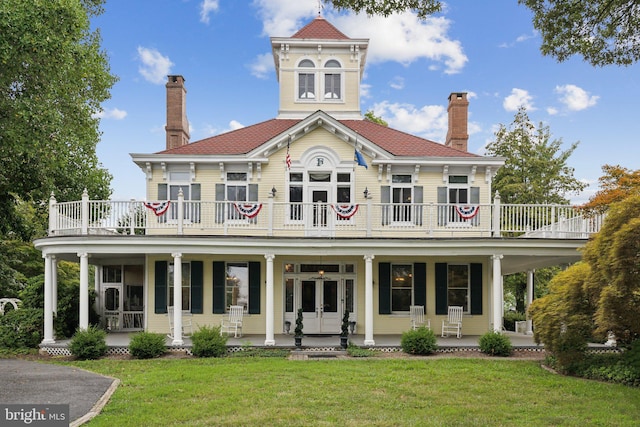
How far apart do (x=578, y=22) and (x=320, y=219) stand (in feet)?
28.8

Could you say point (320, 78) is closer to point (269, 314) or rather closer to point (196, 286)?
point (196, 286)

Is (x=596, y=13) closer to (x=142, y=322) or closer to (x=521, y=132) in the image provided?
(x=142, y=322)

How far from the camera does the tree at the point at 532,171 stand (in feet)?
92.1

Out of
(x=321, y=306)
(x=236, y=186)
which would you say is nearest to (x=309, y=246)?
(x=321, y=306)

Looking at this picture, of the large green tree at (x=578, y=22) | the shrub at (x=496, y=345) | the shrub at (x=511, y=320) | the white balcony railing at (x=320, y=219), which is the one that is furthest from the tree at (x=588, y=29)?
the shrub at (x=511, y=320)

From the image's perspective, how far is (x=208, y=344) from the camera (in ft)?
50.7

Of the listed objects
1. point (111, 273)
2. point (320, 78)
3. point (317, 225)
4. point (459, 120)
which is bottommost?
point (111, 273)

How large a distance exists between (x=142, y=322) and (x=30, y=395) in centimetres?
983

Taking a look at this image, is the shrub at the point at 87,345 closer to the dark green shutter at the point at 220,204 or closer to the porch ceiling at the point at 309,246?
the porch ceiling at the point at 309,246

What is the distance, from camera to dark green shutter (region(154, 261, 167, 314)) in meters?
18.9

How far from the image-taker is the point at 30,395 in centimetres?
1091

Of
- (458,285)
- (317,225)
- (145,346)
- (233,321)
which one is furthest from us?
(458,285)

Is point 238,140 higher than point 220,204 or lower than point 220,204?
higher

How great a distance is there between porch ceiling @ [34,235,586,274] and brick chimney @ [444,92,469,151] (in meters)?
7.02
